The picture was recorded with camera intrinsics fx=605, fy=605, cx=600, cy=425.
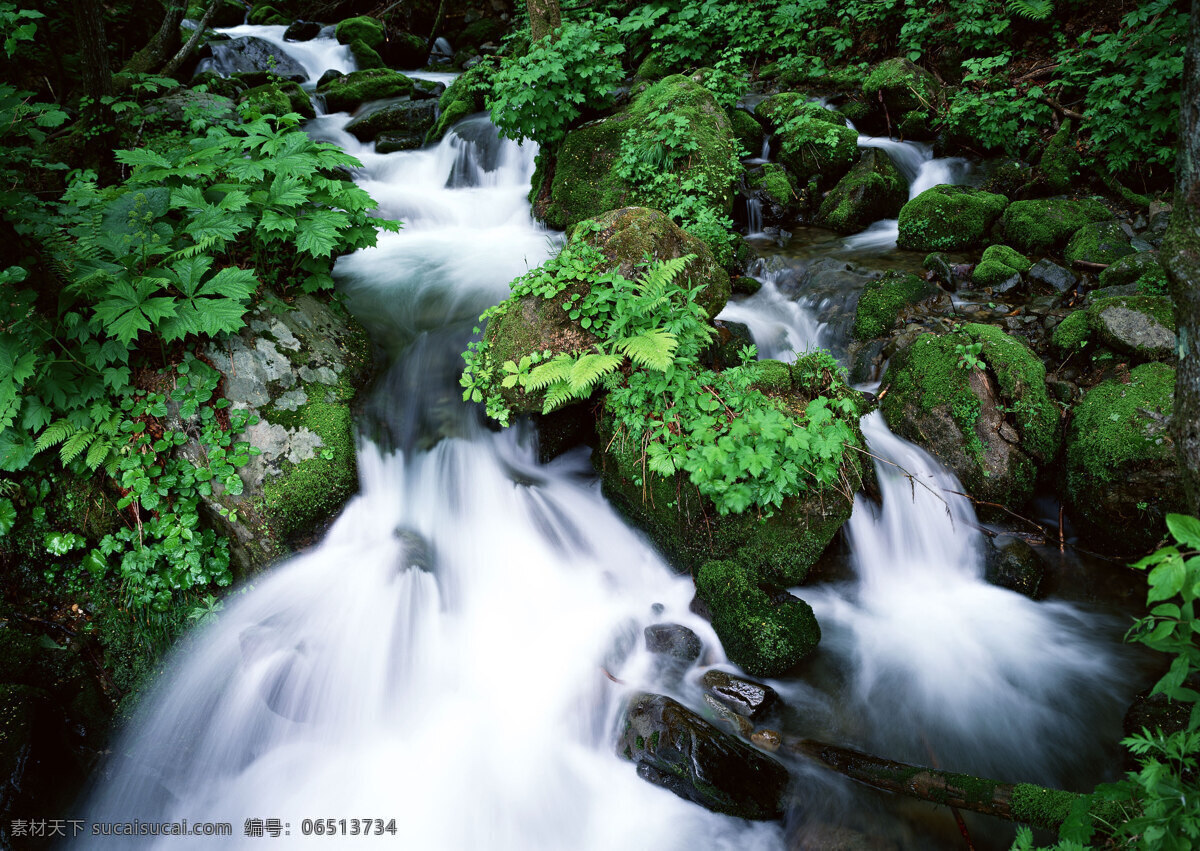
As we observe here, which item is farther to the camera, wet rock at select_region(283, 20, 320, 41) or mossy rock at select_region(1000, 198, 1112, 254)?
wet rock at select_region(283, 20, 320, 41)

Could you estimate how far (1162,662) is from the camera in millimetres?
4102

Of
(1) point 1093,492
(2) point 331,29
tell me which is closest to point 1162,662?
(1) point 1093,492

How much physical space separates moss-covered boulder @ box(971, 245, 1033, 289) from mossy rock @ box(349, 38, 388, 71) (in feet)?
42.0

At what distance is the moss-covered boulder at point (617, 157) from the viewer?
6.91 metres

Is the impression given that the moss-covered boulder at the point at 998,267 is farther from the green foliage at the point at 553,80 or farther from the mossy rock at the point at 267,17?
the mossy rock at the point at 267,17

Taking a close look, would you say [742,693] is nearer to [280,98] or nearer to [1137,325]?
[1137,325]

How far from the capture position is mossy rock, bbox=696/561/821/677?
397 centimetres

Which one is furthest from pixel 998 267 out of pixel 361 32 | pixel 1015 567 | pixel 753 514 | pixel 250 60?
pixel 361 32

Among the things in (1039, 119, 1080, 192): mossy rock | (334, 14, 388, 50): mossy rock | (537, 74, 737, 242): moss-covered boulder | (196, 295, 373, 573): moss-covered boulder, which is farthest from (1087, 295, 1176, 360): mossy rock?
(334, 14, 388, 50): mossy rock

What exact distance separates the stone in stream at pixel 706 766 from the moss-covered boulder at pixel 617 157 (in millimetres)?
5243

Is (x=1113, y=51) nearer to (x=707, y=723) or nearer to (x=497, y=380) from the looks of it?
(x=497, y=380)

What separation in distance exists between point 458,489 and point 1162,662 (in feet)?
Answer: 17.1

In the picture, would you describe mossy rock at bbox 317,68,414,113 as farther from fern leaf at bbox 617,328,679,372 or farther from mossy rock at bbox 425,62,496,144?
fern leaf at bbox 617,328,679,372

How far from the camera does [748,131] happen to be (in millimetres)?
9047
